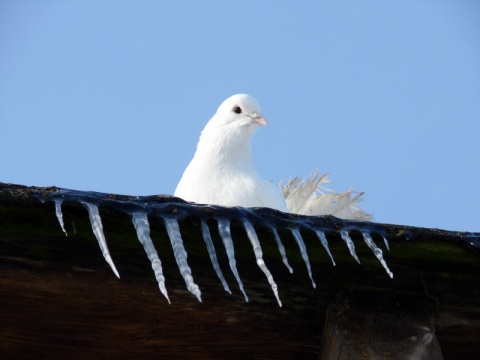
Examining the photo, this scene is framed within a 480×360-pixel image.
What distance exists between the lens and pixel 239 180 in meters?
7.15

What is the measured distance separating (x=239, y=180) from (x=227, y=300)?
3.91m

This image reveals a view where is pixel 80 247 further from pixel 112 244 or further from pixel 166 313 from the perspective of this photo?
pixel 166 313

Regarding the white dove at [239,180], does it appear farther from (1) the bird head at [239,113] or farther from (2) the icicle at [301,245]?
(2) the icicle at [301,245]

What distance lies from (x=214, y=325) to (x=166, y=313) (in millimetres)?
161

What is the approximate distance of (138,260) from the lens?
10.3 feet

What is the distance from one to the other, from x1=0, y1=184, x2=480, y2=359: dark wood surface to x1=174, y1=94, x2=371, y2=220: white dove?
126 inches

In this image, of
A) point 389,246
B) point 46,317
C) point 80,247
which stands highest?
point 389,246

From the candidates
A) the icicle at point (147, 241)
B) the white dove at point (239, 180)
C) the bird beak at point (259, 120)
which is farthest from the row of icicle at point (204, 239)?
the bird beak at point (259, 120)

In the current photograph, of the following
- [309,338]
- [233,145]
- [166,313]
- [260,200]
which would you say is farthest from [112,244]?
[233,145]

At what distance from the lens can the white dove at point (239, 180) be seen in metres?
6.82

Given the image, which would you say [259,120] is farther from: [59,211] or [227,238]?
[59,211]

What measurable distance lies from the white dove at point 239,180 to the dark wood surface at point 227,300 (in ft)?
10.5

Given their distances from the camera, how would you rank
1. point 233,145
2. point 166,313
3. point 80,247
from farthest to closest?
1. point 233,145
2. point 166,313
3. point 80,247

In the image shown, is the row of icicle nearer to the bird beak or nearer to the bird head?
the bird head
